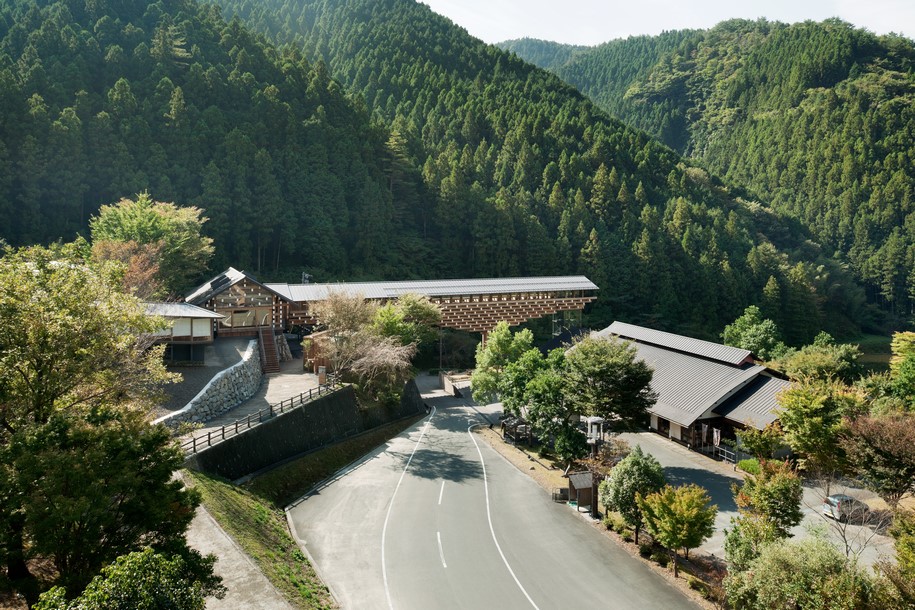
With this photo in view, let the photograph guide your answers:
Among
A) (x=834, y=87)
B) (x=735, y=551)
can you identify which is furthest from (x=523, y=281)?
(x=834, y=87)

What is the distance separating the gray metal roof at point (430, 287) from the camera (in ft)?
128

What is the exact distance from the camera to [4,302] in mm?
12172

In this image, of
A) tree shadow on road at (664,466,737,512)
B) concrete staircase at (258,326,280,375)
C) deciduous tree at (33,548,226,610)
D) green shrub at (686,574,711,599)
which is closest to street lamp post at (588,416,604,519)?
tree shadow on road at (664,466,737,512)

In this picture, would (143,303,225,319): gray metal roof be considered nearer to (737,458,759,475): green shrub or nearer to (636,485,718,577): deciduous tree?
(636,485,718,577): deciduous tree

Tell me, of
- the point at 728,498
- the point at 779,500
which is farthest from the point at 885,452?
the point at 728,498

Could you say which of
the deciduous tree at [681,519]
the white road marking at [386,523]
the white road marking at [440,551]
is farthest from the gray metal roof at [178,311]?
the deciduous tree at [681,519]

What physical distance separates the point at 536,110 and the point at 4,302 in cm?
7656

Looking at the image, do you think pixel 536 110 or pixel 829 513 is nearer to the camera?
pixel 829 513

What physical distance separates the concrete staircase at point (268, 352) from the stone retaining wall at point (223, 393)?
232 centimetres

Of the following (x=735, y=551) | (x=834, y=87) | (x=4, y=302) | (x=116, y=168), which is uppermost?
(x=834, y=87)

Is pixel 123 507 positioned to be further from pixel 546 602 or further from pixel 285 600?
pixel 546 602

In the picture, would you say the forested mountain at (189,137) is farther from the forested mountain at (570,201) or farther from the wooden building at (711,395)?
the wooden building at (711,395)

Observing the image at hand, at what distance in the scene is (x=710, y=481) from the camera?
24359mm

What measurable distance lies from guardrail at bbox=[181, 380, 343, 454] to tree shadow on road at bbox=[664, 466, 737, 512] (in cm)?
1598
